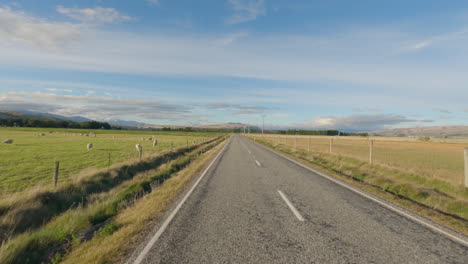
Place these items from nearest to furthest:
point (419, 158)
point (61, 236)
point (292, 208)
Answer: point (61, 236) < point (292, 208) < point (419, 158)

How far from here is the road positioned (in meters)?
3.88

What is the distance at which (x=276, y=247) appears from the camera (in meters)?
4.17

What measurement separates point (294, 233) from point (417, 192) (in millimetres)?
6970

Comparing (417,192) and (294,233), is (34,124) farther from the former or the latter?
(417,192)

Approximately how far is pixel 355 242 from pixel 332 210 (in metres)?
1.93

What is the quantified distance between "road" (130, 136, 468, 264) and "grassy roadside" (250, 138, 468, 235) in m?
1.03

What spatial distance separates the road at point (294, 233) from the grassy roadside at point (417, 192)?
3.37 ft

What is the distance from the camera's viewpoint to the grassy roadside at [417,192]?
6.37m

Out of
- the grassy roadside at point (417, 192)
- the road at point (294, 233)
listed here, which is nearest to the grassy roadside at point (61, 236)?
the road at point (294, 233)

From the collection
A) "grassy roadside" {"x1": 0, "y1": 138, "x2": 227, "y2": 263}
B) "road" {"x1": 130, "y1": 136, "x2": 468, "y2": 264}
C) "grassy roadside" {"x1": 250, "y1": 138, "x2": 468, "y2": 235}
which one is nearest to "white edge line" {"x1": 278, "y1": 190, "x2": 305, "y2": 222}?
"road" {"x1": 130, "y1": 136, "x2": 468, "y2": 264}

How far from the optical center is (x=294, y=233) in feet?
15.7

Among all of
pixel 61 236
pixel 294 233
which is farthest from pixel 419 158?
pixel 61 236

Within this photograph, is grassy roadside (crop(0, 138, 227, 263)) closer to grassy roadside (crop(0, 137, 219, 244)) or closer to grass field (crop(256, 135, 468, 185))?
grassy roadside (crop(0, 137, 219, 244))

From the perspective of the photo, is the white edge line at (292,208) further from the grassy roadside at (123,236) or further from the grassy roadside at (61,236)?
the grassy roadside at (61,236)
